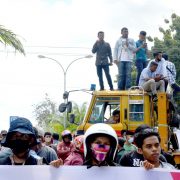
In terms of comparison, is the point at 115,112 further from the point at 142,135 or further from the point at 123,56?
the point at 142,135

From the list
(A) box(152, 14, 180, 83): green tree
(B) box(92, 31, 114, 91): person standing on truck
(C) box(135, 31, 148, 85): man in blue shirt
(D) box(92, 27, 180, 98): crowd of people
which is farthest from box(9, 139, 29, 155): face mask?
(A) box(152, 14, 180, 83): green tree

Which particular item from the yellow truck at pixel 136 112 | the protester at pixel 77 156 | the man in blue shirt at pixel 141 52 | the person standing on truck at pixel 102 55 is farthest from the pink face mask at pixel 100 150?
the man in blue shirt at pixel 141 52

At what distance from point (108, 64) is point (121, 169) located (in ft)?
28.1

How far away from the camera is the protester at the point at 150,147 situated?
445 centimetres

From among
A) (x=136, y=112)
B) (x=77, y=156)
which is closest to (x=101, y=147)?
(x=77, y=156)

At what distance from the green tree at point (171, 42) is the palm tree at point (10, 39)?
2080 cm

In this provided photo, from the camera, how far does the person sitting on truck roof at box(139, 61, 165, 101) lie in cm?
1084

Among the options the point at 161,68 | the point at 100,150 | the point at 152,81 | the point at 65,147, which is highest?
the point at 161,68

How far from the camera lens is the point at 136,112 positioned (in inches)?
424

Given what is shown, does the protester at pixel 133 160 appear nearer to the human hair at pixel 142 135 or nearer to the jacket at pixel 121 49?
the human hair at pixel 142 135

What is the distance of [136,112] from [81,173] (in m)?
6.56

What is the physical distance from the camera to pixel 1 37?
9.48m

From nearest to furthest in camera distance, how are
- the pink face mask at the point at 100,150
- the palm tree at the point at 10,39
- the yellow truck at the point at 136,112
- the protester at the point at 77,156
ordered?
the pink face mask at the point at 100,150, the protester at the point at 77,156, the palm tree at the point at 10,39, the yellow truck at the point at 136,112

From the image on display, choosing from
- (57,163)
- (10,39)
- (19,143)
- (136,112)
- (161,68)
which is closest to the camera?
(57,163)
